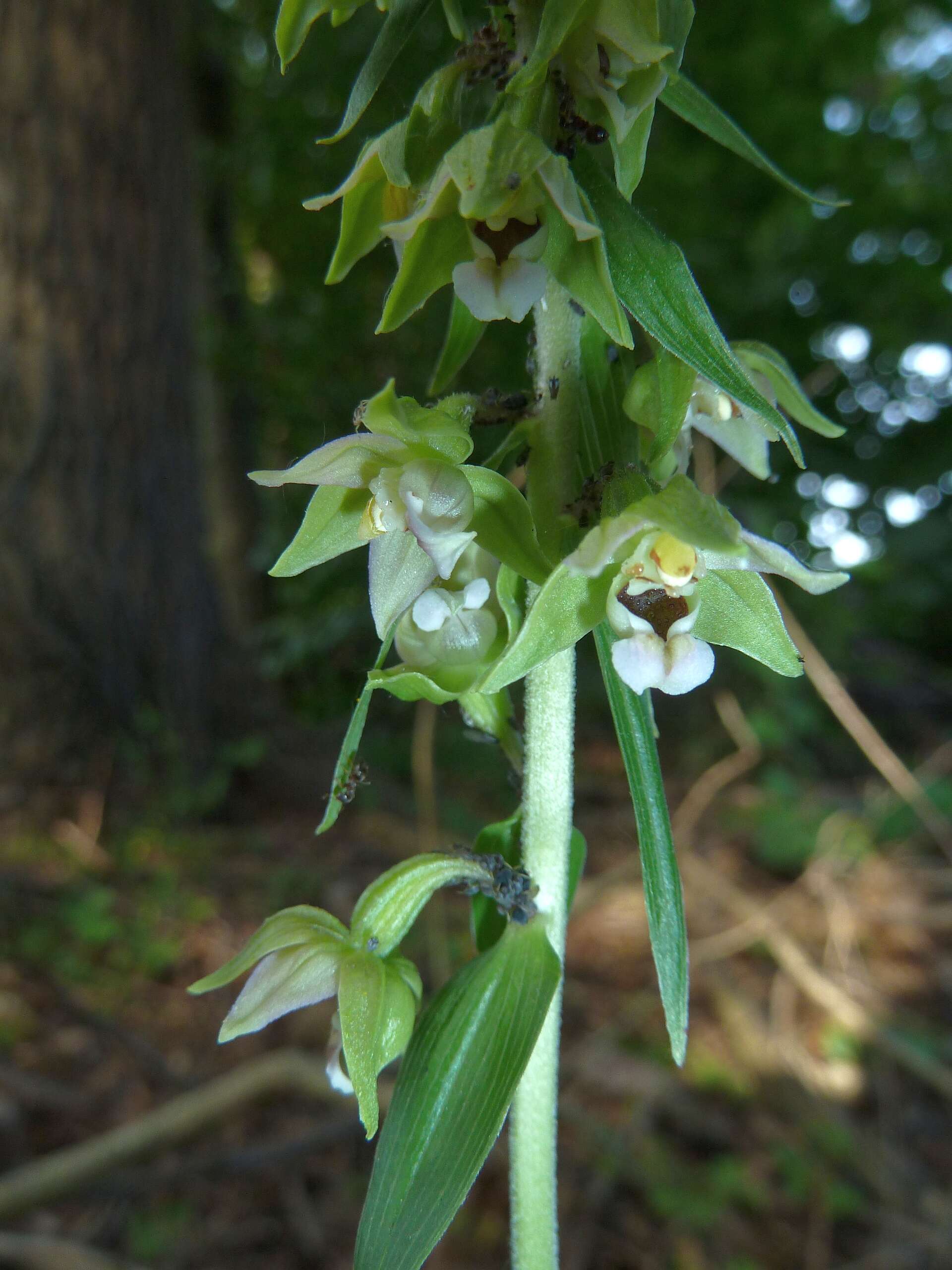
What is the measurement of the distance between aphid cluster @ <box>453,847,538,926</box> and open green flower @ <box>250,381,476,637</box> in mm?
311

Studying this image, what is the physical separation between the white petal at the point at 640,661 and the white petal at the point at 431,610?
206 mm

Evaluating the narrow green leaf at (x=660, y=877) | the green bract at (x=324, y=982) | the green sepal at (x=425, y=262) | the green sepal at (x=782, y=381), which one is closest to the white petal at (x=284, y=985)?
the green bract at (x=324, y=982)

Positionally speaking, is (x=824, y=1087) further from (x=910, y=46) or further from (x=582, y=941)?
(x=910, y=46)

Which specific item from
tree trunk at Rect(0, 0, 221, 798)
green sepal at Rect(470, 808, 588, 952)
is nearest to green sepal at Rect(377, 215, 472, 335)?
green sepal at Rect(470, 808, 588, 952)

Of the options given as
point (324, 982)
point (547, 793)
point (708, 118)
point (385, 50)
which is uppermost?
point (385, 50)

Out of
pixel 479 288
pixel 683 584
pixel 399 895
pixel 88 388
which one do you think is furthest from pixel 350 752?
pixel 88 388

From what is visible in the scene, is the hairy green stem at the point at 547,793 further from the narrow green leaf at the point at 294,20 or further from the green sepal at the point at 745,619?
the narrow green leaf at the point at 294,20

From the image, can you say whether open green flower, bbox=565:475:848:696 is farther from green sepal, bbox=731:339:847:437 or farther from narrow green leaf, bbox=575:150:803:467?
green sepal, bbox=731:339:847:437

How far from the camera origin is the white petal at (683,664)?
96cm

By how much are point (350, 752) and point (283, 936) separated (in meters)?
0.24

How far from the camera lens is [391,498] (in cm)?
104

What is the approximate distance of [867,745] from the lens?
3.04 metres

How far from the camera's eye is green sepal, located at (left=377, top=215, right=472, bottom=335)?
0.99 meters

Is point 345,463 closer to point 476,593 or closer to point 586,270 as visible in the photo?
point 476,593
